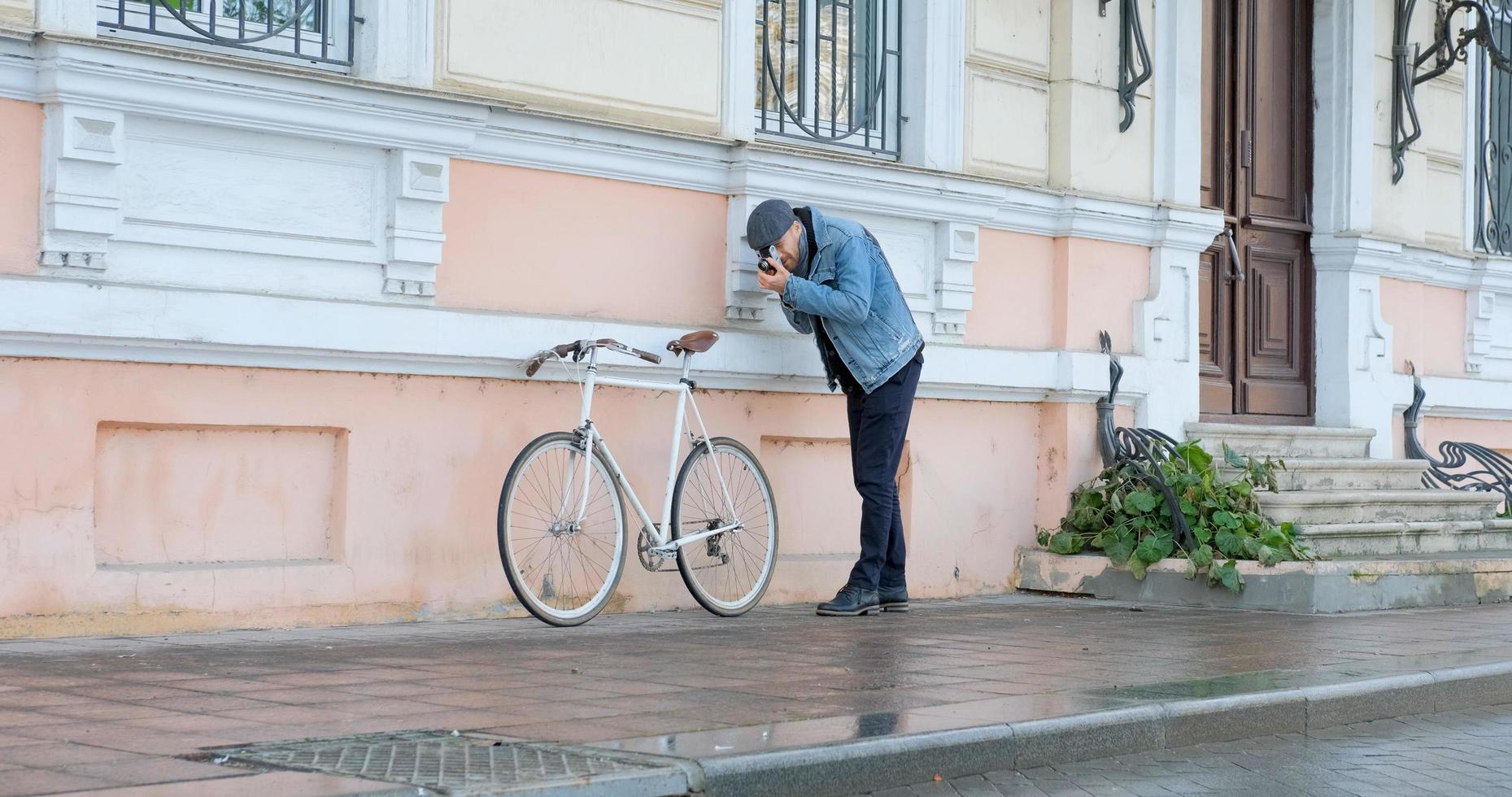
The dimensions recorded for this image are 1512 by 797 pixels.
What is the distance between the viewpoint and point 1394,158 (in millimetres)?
11242

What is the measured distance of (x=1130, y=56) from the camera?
976cm

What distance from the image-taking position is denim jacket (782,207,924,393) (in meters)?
7.54

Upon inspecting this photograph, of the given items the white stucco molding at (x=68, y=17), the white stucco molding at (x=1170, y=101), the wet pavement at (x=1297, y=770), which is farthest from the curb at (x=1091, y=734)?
the white stucco molding at (x=1170, y=101)

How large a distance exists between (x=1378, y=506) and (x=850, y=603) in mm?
3579

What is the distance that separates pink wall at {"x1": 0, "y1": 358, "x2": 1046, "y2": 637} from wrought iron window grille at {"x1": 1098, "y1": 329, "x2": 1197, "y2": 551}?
209cm

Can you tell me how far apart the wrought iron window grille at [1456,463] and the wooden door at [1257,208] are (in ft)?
2.57

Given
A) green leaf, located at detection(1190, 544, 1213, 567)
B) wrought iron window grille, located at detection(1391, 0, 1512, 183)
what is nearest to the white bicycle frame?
green leaf, located at detection(1190, 544, 1213, 567)

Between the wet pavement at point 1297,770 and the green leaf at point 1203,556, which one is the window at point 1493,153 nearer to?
the green leaf at point 1203,556

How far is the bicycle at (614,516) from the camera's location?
6996 mm

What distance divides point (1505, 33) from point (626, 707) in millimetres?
10570

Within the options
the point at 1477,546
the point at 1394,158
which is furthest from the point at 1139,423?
A: the point at 1394,158

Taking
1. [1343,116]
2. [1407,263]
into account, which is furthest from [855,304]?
[1407,263]

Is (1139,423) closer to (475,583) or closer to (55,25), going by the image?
(475,583)

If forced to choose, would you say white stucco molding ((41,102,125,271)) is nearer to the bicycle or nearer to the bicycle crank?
the bicycle
